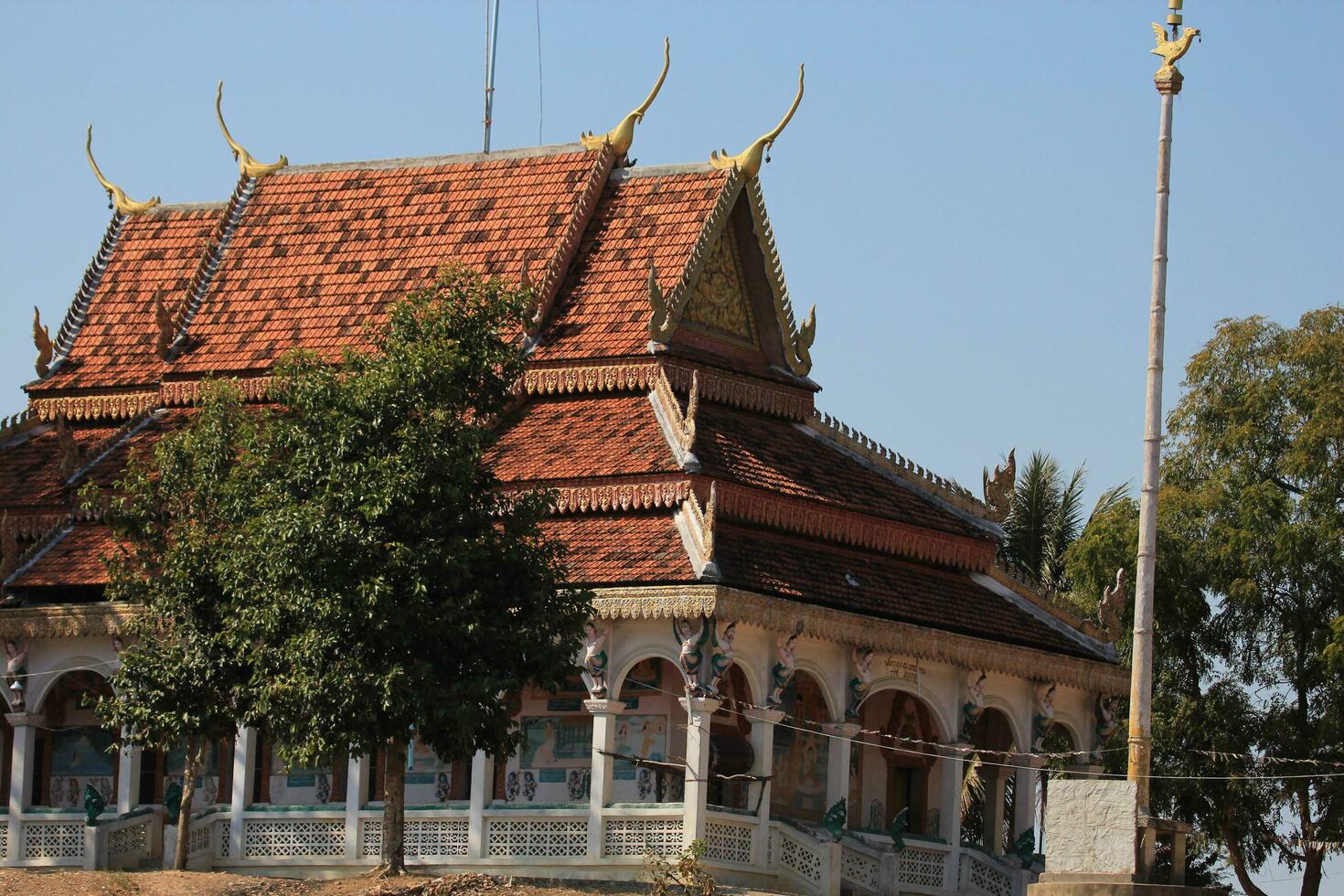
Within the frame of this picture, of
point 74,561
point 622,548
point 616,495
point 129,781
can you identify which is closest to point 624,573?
point 622,548

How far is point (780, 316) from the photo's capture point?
49.3 metres

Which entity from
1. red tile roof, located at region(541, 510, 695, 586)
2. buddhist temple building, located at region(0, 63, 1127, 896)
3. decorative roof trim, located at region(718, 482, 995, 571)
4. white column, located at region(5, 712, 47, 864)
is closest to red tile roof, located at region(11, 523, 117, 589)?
buddhist temple building, located at region(0, 63, 1127, 896)

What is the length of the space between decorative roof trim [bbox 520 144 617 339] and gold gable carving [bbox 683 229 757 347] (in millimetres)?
2176

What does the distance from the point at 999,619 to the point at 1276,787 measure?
7447mm

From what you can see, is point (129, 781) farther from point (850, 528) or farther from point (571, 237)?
point (571, 237)

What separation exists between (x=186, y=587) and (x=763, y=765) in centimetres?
778

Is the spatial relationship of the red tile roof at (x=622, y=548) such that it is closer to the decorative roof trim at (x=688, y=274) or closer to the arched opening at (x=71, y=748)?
the decorative roof trim at (x=688, y=274)

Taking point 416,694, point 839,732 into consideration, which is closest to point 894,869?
point 839,732

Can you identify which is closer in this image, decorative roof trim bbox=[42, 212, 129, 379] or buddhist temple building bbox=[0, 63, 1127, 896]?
buddhist temple building bbox=[0, 63, 1127, 896]

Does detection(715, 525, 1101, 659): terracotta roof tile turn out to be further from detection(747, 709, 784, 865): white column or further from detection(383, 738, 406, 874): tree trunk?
detection(383, 738, 406, 874): tree trunk

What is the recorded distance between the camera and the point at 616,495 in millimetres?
44062

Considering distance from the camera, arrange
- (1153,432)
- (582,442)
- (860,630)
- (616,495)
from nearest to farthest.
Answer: (1153,432) → (860,630) → (616,495) → (582,442)

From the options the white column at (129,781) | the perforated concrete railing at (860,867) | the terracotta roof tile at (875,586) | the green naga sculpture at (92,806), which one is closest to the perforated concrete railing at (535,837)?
the perforated concrete railing at (860,867)

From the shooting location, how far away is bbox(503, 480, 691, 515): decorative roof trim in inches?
1716
